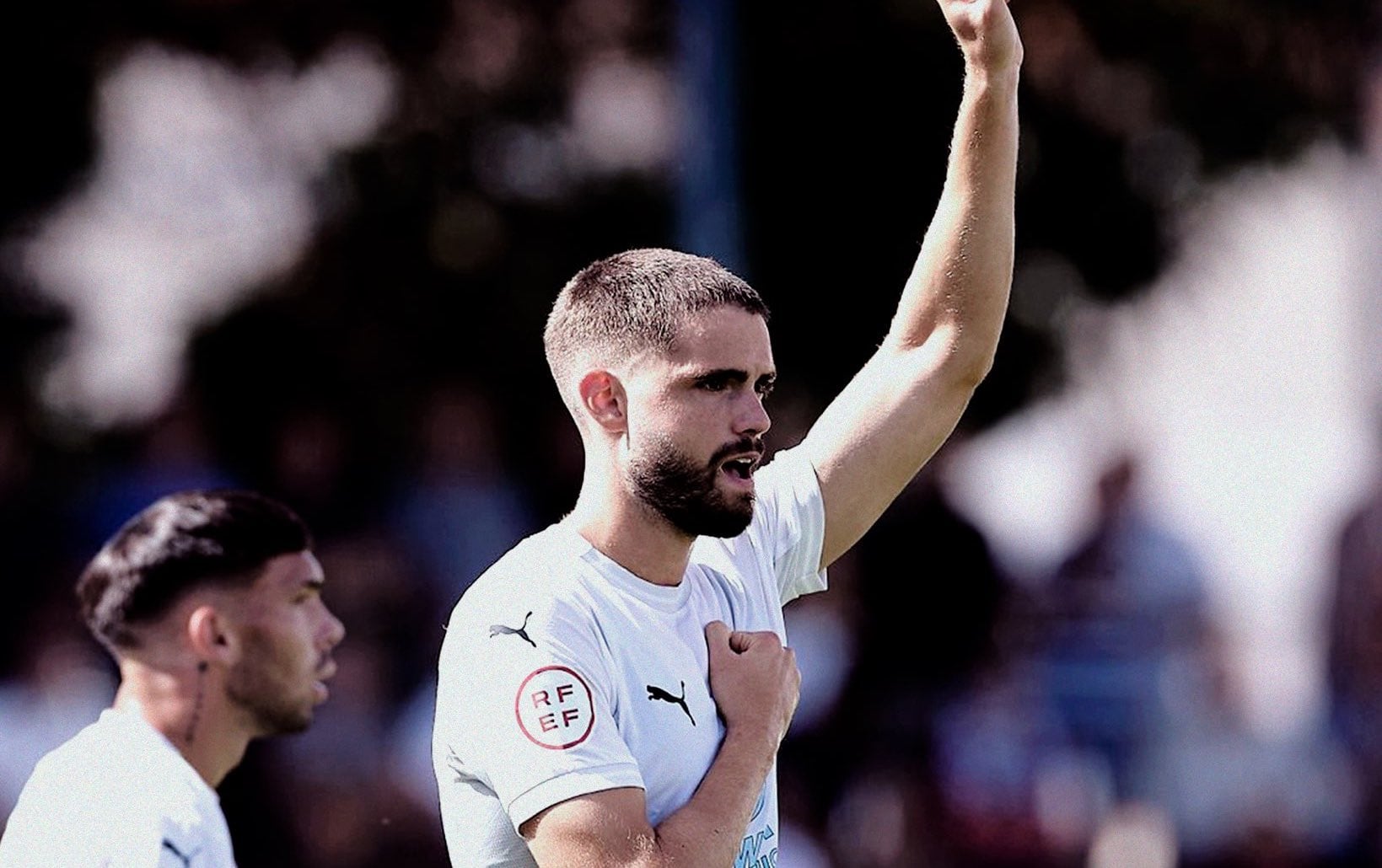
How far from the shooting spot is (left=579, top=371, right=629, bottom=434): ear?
194 inches

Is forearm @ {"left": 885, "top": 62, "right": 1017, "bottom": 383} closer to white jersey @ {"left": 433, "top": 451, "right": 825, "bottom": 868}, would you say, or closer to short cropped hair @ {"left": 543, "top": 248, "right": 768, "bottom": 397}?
short cropped hair @ {"left": 543, "top": 248, "right": 768, "bottom": 397}

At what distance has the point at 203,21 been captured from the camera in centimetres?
1363

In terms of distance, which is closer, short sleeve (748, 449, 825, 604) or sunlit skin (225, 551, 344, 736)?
short sleeve (748, 449, 825, 604)

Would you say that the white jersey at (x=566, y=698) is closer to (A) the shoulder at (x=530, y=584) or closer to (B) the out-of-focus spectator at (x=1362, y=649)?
(A) the shoulder at (x=530, y=584)

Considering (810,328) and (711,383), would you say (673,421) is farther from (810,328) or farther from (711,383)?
(810,328)

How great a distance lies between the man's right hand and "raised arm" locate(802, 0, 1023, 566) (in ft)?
1.83

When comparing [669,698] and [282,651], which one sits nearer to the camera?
[669,698]

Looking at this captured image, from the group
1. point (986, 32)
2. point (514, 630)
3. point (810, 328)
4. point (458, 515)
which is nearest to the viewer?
point (514, 630)

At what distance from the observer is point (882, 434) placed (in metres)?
5.44

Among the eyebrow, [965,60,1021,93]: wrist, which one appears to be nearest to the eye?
the eyebrow

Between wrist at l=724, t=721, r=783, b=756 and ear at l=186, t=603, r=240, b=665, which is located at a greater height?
ear at l=186, t=603, r=240, b=665

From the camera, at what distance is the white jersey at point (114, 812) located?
17.8 feet

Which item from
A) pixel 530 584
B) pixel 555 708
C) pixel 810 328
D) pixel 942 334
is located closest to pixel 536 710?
pixel 555 708

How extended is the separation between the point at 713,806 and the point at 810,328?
9.14m
